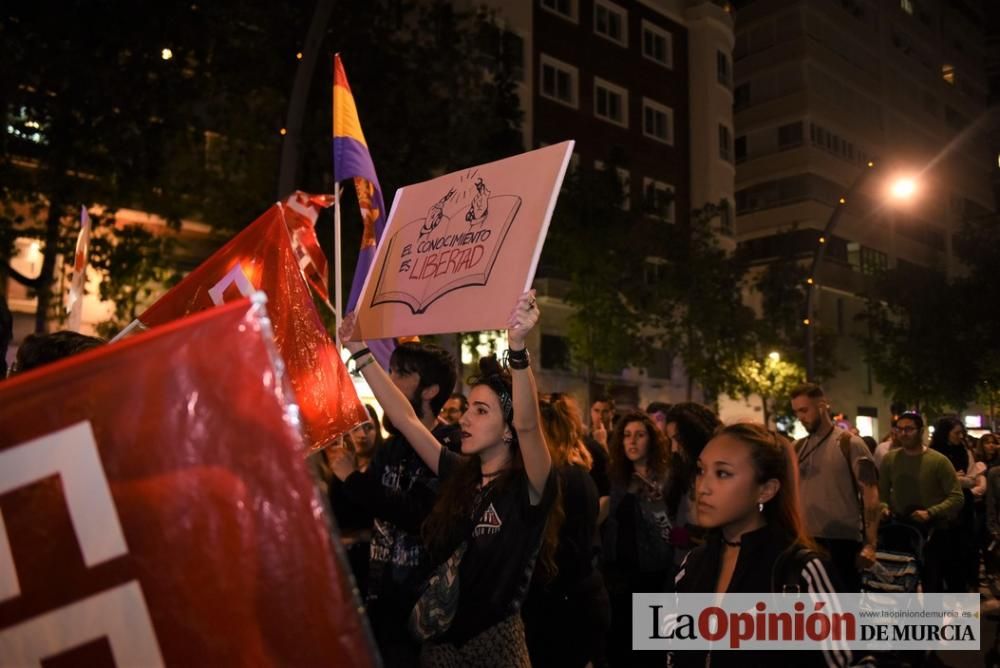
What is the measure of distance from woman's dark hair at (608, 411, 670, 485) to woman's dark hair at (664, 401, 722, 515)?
0.60 ft

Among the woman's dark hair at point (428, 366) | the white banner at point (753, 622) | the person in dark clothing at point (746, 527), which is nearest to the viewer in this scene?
the white banner at point (753, 622)

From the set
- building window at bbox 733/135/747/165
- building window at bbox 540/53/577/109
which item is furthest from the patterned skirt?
building window at bbox 733/135/747/165

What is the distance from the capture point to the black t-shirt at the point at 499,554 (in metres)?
3.19

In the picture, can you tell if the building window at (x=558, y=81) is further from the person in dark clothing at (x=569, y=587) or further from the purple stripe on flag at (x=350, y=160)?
the person in dark clothing at (x=569, y=587)

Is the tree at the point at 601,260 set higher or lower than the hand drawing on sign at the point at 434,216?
higher

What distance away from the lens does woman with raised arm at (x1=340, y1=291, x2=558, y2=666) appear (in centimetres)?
319

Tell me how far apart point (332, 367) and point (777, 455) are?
6.29 feet

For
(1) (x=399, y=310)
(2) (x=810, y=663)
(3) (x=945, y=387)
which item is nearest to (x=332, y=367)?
(1) (x=399, y=310)

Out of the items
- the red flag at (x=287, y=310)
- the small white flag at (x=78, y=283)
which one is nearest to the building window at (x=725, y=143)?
the small white flag at (x=78, y=283)

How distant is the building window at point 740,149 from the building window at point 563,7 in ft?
43.6

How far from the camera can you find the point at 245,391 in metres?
1.50

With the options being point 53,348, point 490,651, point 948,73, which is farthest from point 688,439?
point 948,73

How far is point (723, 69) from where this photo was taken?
36.7m

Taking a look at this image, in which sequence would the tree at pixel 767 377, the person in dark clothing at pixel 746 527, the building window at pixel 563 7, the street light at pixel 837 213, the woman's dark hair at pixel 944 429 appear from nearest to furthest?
the person in dark clothing at pixel 746 527
the woman's dark hair at pixel 944 429
the street light at pixel 837 213
the tree at pixel 767 377
the building window at pixel 563 7
